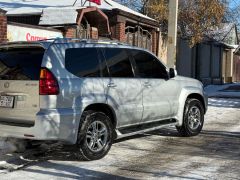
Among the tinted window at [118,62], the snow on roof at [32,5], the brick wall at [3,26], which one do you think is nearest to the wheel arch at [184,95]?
the tinted window at [118,62]

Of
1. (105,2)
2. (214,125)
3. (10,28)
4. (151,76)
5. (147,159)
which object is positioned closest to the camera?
(147,159)

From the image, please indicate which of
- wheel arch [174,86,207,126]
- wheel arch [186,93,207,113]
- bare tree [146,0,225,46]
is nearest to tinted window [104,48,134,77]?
wheel arch [174,86,207,126]

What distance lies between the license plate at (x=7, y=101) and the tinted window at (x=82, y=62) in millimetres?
941

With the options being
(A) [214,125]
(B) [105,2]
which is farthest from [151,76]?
(B) [105,2]

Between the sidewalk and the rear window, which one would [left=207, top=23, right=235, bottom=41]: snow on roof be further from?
the rear window

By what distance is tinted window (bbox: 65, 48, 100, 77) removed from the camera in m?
7.69

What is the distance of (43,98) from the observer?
7.30 metres

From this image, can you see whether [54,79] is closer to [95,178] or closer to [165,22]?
[95,178]

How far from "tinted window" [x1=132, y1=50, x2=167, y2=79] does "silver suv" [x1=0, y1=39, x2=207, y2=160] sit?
0.02 m

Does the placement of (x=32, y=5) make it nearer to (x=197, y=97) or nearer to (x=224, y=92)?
(x=197, y=97)

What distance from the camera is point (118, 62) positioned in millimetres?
8570

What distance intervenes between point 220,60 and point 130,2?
25.2 feet

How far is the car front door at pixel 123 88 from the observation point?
8.27m

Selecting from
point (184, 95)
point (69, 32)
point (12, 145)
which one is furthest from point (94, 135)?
point (69, 32)
